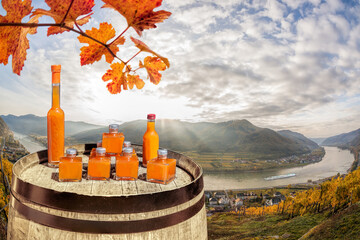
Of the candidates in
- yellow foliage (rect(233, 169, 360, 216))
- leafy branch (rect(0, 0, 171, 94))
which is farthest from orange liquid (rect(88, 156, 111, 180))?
yellow foliage (rect(233, 169, 360, 216))

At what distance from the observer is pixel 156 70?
1.55m

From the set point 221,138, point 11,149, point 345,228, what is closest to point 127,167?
point 345,228

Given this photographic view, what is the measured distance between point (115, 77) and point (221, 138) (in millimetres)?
140481

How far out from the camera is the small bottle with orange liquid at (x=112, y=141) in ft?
9.02

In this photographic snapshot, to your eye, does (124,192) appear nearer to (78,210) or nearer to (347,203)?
(78,210)

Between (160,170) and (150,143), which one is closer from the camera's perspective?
(160,170)

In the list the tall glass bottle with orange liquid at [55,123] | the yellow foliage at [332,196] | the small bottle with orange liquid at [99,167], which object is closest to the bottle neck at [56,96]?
the tall glass bottle with orange liquid at [55,123]

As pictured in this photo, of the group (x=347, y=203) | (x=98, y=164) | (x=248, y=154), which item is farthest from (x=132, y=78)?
(x=248, y=154)

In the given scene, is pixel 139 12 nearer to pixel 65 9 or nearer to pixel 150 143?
pixel 65 9

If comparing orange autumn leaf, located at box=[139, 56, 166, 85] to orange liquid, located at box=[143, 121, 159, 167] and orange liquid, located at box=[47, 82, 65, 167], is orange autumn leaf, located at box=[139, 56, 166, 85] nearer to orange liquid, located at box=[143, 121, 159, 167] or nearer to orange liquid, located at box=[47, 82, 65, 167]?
orange liquid, located at box=[143, 121, 159, 167]

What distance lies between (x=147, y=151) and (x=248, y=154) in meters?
113

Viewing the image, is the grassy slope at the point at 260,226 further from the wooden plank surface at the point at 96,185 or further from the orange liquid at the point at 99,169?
the orange liquid at the point at 99,169

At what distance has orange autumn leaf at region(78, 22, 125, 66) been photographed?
128 centimetres

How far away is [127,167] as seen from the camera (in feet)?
7.30
